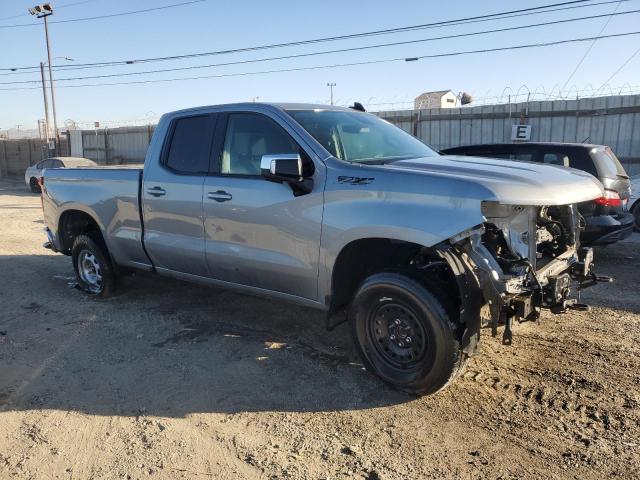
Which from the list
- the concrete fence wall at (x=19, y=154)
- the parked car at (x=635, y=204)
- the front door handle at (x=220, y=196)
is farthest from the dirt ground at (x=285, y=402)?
the concrete fence wall at (x=19, y=154)

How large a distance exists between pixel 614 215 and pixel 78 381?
22.5ft

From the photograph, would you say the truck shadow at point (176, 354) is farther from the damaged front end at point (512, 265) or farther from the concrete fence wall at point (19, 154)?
the concrete fence wall at point (19, 154)

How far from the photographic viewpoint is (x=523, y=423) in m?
3.52

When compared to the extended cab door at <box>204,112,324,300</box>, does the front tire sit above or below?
below

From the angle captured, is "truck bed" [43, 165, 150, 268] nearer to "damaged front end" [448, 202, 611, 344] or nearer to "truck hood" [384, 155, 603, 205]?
"truck hood" [384, 155, 603, 205]

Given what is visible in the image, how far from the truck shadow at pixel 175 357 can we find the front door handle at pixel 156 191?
132 cm

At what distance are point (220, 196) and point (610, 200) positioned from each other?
5501 mm

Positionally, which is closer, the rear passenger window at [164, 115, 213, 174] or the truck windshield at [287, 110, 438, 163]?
the truck windshield at [287, 110, 438, 163]

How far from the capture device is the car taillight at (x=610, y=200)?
24.2 ft

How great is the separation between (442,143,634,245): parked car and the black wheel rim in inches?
154

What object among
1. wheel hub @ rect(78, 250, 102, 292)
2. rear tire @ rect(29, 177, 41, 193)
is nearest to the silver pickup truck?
wheel hub @ rect(78, 250, 102, 292)

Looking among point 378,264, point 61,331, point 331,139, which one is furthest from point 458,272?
point 61,331

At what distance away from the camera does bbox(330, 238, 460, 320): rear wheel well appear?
3782mm

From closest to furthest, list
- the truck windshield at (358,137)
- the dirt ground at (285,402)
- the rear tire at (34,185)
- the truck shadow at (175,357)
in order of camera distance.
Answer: the dirt ground at (285,402)
the truck shadow at (175,357)
the truck windshield at (358,137)
the rear tire at (34,185)
